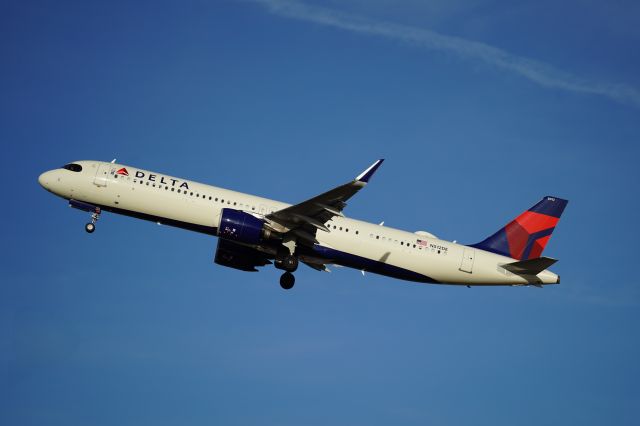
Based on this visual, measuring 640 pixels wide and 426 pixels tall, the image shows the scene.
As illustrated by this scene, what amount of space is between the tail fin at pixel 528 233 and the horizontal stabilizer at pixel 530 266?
2476 millimetres

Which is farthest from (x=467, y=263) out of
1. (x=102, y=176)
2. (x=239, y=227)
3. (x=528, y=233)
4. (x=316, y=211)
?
(x=102, y=176)

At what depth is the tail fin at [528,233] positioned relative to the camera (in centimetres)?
5803

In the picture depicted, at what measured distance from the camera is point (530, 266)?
54.3m

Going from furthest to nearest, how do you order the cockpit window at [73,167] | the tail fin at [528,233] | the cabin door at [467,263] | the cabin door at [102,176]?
the tail fin at [528,233] → the cabin door at [467,263] → the cockpit window at [73,167] → the cabin door at [102,176]

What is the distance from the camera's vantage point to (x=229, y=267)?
5728 cm

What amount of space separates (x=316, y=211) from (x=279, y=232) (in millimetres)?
2944

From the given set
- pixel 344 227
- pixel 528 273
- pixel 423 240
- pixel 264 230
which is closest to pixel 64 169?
pixel 264 230

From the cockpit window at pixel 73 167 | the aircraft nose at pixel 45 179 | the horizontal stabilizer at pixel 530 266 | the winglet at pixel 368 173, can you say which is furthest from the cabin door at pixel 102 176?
the horizontal stabilizer at pixel 530 266

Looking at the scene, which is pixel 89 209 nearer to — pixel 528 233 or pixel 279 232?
pixel 279 232

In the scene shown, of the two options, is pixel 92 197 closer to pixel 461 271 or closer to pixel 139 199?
pixel 139 199

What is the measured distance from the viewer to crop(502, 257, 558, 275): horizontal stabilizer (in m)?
53.2

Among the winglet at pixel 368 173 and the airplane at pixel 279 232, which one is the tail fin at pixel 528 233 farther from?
the winglet at pixel 368 173

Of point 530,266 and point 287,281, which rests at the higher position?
point 530,266

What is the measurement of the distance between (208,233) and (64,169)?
9.86 m
